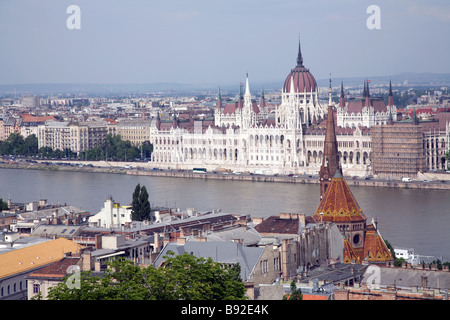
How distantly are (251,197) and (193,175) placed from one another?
30.3ft

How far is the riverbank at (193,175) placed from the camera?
32031 millimetres

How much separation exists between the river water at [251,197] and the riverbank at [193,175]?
644 millimetres

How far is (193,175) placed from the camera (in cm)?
3738

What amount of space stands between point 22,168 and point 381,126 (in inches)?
547

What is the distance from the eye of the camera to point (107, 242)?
13750 millimetres

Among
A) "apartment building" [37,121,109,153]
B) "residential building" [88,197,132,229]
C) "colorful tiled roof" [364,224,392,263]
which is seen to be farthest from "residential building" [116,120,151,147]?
"colorful tiled roof" [364,224,392,263]

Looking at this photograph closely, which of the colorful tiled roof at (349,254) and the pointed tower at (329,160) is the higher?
the pointed tower at (329,160)

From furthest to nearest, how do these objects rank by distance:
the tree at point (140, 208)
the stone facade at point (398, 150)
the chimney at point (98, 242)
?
the stone facade at point (398, 150) → the tree at point (140, 208) → the chimney at point (98, 242)

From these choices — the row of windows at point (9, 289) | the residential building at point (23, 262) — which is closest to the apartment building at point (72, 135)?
the residential building at point (23, 262)

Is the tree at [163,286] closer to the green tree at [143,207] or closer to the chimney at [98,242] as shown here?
the chimney at [98,242]

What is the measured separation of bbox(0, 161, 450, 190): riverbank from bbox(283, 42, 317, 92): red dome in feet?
19.1

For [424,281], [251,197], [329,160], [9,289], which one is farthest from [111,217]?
[251,197]

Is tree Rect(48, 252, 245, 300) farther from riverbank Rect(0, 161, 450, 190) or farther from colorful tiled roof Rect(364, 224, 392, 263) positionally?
riverbank Rect(0, 161, 450, 190)

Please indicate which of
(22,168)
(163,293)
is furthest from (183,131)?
(163,293)
